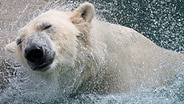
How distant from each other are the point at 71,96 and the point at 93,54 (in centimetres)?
41

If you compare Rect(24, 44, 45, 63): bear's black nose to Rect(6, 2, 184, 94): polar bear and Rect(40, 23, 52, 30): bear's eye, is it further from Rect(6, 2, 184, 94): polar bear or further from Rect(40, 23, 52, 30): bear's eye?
Rect(40, 23, 52, 30): bear's eye

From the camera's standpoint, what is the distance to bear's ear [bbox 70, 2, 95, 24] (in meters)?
3.89

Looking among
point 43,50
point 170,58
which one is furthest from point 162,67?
point 43,50

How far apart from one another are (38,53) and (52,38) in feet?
0.67

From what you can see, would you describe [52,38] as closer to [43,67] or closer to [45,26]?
[45,26]

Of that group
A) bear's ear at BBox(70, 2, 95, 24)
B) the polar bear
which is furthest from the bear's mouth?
bear's ear at BBox(70, 2, 95, 24)

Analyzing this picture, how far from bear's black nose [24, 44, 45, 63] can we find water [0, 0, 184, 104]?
0.37 m

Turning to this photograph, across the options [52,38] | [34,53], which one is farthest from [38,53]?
[52,38]

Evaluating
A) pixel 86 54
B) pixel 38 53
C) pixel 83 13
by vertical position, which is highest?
pixel 83 13

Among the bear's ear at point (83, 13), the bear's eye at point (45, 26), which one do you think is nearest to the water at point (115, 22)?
the bear's eye at point (45, 26)

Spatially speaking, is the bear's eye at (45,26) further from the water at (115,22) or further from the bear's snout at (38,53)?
the water at (115,22)

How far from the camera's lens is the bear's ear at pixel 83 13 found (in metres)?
3.89

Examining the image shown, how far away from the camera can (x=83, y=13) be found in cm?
393

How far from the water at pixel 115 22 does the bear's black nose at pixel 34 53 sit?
1.22ft
